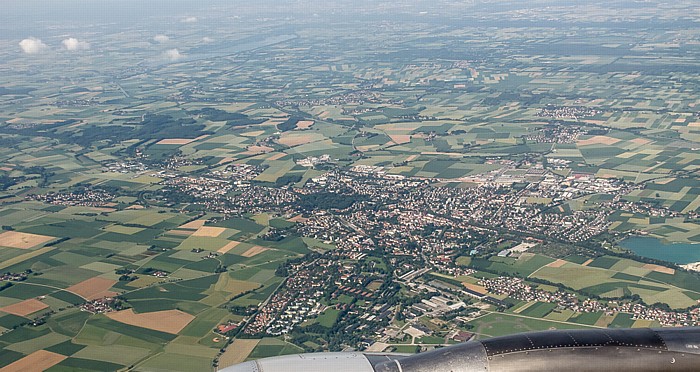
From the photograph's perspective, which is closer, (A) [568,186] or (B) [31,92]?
(A) [568,186]

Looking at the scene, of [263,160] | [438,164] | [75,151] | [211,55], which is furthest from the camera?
[211,55]

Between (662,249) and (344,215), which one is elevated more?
(662,249)

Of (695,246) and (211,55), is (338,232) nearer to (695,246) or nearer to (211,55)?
(695,246)

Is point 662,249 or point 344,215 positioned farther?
point 344,215

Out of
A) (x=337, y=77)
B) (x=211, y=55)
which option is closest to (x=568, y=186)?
(x=337, y=77)

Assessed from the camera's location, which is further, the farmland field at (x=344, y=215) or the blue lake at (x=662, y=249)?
the blue lake at (x=662, y=249)

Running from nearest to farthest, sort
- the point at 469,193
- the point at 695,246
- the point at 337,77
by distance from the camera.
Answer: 1. the point at 695,246
2. the point at 469,193
3. the point at 337,77

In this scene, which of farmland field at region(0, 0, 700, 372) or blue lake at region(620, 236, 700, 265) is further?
blue lake at region(620, 236, 700, 265)
